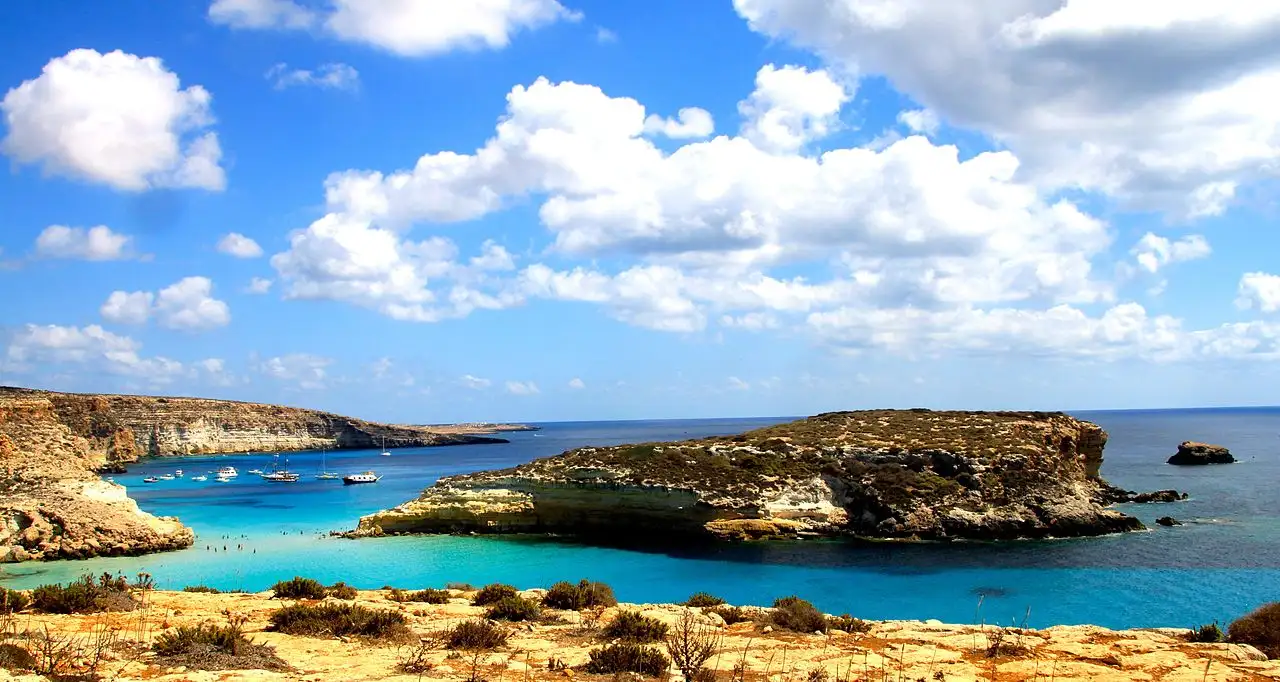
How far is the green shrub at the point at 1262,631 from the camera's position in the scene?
41.8ft

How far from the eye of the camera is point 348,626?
497 inches

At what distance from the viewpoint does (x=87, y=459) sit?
78.6 m

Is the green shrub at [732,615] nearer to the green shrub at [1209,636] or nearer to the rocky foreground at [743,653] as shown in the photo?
the rocky foreground at [743,653]

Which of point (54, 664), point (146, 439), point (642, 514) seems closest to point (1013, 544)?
point (642, 514)

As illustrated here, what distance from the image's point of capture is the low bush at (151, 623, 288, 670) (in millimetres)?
9992

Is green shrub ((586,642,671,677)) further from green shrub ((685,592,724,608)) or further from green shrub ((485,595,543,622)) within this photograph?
green shrub ((685,592,724,608))

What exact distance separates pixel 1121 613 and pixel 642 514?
26.9m

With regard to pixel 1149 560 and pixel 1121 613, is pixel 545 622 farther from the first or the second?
pixel 1149 560

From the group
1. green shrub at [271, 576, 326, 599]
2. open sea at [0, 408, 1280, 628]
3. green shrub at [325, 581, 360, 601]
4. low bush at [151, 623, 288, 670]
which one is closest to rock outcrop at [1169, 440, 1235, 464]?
open sea at [0, 408, 1280, 628]

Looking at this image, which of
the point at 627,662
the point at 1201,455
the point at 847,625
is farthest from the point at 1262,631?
the point at 1201,455

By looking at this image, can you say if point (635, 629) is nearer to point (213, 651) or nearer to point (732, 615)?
point (732, 615)

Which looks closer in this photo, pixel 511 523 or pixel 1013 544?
pixel 1013 544

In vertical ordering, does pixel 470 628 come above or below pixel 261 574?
above

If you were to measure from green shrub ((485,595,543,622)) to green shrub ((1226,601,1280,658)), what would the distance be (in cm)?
1225
